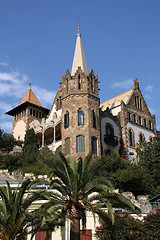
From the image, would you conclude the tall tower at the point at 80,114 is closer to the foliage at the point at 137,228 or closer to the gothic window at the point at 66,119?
the gothic window at the point at 66,119

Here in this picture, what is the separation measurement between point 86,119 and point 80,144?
297 cm

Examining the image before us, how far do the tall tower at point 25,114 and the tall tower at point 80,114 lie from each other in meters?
11.6

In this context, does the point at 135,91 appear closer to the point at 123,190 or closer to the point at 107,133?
the point at 107,133

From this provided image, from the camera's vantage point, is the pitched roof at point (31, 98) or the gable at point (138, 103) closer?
the gable at point (138, 103)

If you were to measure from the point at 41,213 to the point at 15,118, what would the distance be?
3647 centimetres

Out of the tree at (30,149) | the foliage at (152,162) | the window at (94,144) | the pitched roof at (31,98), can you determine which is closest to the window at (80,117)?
the window at (94,144)

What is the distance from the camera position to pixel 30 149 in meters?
37.1

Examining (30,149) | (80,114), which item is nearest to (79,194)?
(80,114)

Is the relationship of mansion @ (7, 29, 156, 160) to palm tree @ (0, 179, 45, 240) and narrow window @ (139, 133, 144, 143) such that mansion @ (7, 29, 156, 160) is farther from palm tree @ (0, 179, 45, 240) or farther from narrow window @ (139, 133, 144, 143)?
palm tree @ (0, 179, 45, 240)

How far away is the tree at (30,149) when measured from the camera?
35.1 m

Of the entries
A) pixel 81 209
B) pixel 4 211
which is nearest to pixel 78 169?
pixel 81 209

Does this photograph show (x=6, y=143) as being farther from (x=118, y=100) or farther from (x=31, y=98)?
(x=118, y=100)

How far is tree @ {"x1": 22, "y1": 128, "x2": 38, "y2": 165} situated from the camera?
115ft

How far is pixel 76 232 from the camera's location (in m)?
17.1
